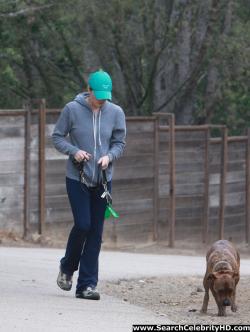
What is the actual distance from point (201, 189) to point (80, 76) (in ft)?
13.4

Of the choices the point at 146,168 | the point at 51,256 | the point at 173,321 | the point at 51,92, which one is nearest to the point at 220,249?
the point at 173,321

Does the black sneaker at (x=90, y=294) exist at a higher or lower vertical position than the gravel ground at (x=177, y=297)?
higher

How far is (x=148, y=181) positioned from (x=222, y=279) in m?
7.91

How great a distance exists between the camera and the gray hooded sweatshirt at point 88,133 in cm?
931

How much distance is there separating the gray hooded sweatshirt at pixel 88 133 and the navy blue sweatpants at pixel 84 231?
11cm

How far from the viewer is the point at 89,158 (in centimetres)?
925

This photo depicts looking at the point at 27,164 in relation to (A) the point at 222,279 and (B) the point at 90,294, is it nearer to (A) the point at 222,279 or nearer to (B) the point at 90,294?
(B) the point at 90,294

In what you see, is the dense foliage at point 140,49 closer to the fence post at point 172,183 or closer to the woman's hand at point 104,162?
the fence post at point 172,183

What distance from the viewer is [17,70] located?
22812 millimetres

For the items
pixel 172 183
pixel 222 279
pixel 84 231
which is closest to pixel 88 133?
pixel 84 231

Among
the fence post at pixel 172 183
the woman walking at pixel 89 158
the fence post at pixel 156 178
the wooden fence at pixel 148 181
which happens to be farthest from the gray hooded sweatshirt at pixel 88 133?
the fence post at pixel 172 183

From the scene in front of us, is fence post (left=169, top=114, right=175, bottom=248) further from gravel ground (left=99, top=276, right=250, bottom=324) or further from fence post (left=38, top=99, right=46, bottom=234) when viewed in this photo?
gravel ground (left=99, top=276, right=250, bottom=324)

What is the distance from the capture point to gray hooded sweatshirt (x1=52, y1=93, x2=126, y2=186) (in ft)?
30.6

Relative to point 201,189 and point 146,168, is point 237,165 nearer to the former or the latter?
point 201,189
